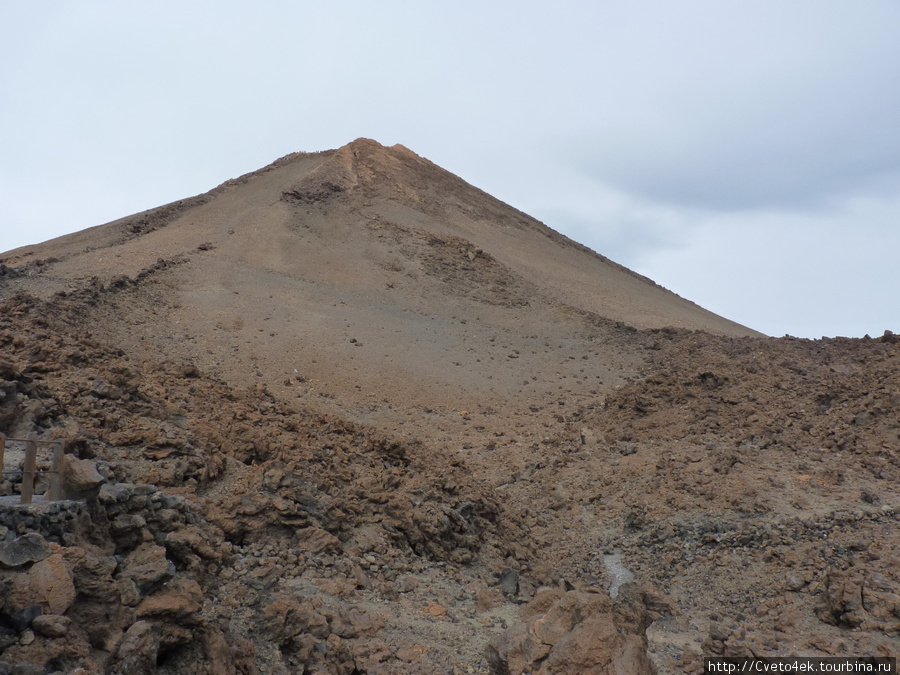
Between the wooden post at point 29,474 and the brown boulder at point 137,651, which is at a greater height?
the wooden post at point 29,474

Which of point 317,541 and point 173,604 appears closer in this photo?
point 173,604

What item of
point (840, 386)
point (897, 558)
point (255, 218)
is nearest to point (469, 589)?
point (897, 558)

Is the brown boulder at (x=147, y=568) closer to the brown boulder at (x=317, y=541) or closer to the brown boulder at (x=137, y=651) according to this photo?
the brown boulder at (x=137, y=651)

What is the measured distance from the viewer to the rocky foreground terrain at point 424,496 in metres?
4.60

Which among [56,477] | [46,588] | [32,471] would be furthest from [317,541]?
[46,588]

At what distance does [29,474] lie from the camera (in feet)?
14.4

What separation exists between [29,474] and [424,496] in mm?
4438

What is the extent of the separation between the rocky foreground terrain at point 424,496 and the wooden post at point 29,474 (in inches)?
8.4

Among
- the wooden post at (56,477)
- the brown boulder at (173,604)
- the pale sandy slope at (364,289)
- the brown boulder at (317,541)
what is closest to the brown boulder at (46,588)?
the brown boulder at (173,604)

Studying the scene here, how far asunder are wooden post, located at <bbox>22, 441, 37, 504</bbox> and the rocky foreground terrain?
0.21 m

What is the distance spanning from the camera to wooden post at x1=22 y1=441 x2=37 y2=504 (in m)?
4.32

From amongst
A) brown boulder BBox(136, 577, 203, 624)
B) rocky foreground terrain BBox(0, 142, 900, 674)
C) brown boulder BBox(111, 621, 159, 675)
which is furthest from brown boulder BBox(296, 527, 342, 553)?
brown boulder BBox(111, 621, 159, 675)

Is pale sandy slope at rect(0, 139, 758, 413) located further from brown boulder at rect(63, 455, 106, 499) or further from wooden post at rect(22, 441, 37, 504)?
wooden post at rect(22, 441, 37, 504)

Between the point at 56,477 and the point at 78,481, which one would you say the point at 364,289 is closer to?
the point at 78,481
